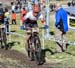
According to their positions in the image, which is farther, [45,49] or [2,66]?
[45,49]

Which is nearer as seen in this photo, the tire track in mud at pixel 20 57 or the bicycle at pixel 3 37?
the tire track in mud at pixel 20 57

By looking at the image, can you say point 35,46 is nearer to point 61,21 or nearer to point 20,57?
point 20,57

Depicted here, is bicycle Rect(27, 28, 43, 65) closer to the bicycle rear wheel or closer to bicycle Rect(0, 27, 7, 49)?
the bicycle rear wheel

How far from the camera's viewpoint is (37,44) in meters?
11.2

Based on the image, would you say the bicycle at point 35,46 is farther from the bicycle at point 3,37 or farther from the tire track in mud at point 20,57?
the bicycle at point 3,37

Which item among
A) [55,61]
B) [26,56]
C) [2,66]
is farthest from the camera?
[26,56]

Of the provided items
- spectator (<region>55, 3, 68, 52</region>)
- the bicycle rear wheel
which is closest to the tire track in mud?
the bicycle rear wheel

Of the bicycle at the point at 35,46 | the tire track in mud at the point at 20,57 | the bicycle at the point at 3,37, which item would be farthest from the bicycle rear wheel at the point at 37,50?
the bicycle at the point at 3,37

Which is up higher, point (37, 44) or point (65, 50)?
point (37, 44)

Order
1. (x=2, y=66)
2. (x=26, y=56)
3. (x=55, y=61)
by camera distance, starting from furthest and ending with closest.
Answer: (x=26, y=56) < (x=55, y=61) < (x=2, y=66)

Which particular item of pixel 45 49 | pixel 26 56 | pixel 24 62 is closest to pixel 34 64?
pixel 24 62

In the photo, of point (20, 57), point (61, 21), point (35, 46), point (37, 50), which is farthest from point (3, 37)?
point (37, 50)

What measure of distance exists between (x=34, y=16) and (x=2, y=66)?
205 centimetres

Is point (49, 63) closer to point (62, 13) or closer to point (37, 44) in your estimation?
point (37, 44)
